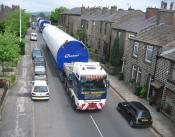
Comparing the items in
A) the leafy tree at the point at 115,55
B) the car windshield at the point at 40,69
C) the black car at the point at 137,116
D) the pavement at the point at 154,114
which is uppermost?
the leafy tree at the point at 115,55

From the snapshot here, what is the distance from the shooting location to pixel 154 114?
26641mm

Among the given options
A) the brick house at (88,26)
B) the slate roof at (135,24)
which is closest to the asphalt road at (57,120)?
the slate roof at (135,24)

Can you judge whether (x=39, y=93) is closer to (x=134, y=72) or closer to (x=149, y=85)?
(x=149, y=85)

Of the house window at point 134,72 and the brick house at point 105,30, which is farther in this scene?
the brick house at point 105,30

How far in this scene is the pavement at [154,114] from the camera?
23.0m

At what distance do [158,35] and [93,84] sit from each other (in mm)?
10921

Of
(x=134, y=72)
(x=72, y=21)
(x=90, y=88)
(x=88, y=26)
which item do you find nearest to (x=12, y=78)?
(x=90, y=88)

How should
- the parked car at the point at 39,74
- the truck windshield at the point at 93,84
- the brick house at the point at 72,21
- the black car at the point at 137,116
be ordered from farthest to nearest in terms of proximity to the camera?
the brick house at the point at 72,21
the parked car at the point at 39,74
the truck windshield at the point at 93,84
the black car at the point at 137,116

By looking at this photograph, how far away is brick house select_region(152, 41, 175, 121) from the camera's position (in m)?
25.8

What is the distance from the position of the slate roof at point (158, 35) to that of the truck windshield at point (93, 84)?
7.80m

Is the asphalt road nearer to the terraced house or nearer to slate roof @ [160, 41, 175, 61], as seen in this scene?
the terraced house

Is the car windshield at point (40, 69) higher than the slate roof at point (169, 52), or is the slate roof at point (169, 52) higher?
the slate roof at point (169, 52)

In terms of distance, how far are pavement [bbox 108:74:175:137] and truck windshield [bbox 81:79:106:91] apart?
209 inches

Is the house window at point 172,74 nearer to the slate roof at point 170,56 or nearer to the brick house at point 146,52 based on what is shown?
the slate roof at point 170,56
